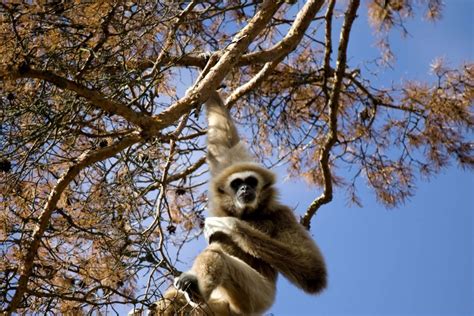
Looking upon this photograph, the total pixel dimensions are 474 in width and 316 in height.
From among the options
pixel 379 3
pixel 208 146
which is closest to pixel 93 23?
pixel 208 146

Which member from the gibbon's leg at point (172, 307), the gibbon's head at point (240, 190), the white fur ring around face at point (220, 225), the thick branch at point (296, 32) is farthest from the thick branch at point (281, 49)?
the gibbon's leg at point (172, 307)

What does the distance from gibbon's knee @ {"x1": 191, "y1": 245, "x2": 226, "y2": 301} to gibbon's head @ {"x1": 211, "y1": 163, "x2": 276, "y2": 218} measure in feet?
3.10

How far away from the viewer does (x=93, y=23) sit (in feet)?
16.9

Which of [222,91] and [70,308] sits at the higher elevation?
[222,91]

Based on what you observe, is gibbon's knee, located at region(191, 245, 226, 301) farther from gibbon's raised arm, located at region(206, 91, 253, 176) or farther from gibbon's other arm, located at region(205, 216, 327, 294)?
gibbon's raised arm, located at region(206, 91, 253, 176)

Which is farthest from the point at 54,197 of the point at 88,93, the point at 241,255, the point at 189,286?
the point at 241,255

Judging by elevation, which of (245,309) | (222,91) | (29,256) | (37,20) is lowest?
(245,309)

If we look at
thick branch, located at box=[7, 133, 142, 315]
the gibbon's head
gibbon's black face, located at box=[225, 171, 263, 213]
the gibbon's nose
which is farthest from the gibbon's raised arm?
thick branch, located at box=[7, 133, 142, 315]

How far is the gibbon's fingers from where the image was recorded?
6.43 metres

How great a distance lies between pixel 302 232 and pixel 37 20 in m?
3.43

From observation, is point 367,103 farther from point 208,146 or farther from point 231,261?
point 231,261

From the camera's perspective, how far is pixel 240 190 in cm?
688

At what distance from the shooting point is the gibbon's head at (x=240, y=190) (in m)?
6.88

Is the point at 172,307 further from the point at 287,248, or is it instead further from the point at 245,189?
the point at 245,189
